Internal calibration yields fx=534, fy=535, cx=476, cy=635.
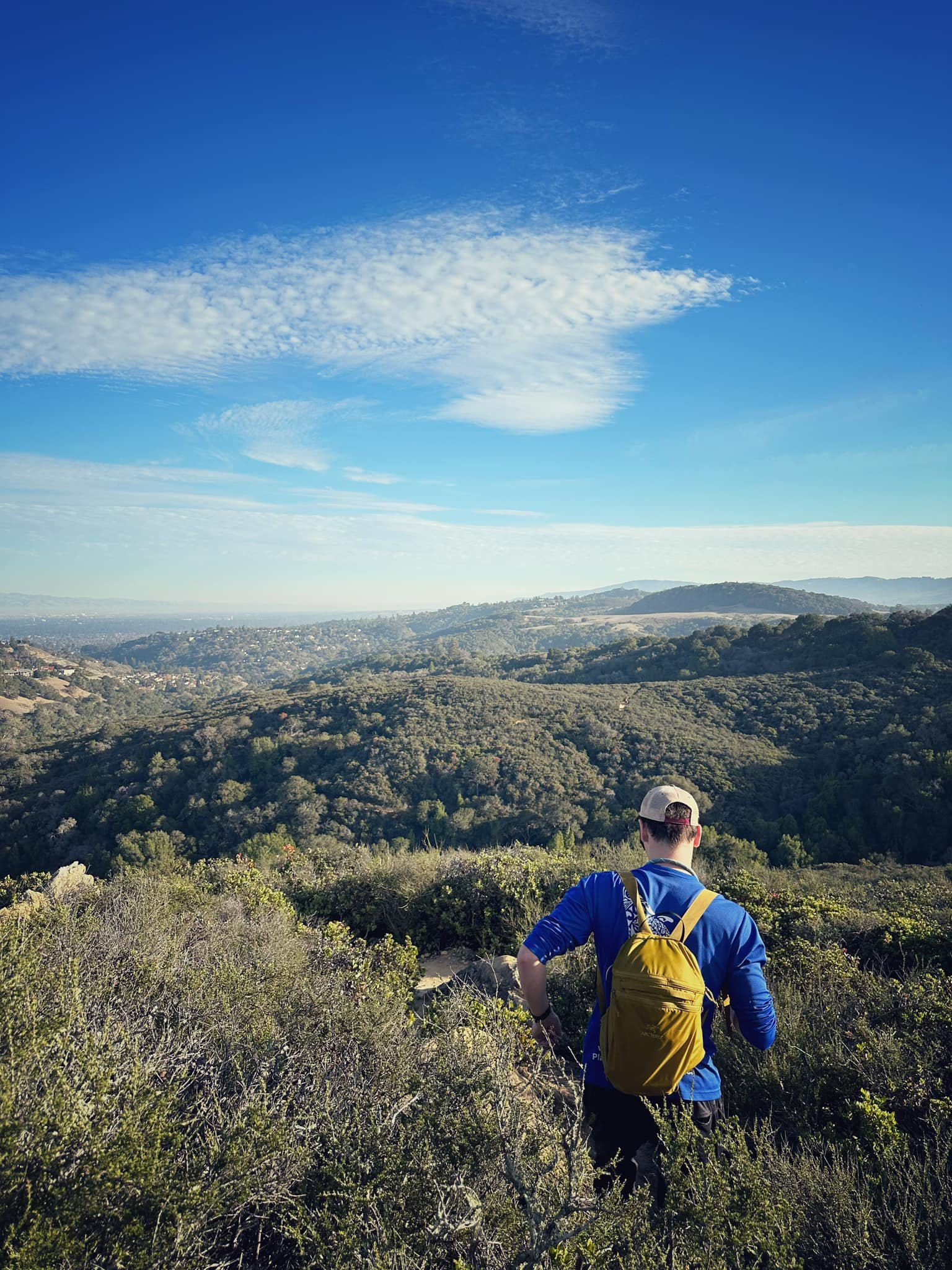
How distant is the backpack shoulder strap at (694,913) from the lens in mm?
1779

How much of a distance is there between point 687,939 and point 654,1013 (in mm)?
251

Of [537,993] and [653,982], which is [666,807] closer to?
[653,982]

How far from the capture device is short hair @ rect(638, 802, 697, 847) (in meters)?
1.95

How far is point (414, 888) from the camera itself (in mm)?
5500

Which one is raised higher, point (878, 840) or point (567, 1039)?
point (567, 1039)

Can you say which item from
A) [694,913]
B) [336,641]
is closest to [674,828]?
[694,913]

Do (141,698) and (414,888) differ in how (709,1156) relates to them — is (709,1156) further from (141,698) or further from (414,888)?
(141,698)

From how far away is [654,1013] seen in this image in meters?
1.67

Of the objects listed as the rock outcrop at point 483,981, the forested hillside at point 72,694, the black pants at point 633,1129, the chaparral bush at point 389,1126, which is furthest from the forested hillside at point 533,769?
the forested hillside at point 72,694

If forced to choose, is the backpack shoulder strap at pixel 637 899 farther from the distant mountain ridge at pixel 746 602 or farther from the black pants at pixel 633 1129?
the distant mountain ridge at pixel 746 602

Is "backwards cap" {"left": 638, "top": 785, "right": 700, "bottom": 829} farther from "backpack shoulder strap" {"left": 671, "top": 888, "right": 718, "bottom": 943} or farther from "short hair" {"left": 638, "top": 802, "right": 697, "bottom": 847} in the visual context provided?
"backpack shoulder strap" {"left": 671, "top": 888, "right": 718, "bottom": 943}

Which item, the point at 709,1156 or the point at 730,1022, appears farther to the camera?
the point at 730,1022

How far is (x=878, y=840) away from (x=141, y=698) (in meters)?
82.0

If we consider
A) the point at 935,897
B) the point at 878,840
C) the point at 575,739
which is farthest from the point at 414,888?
the point at 575,739
